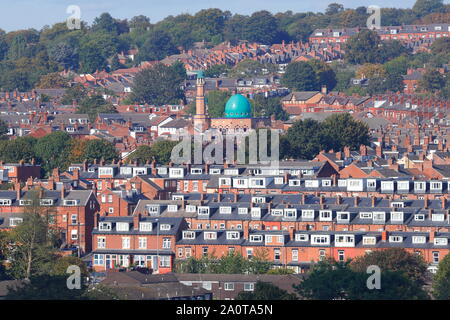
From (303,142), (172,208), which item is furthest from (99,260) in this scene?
(303,142)

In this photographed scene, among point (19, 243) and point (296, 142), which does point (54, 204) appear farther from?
point (296, 142)

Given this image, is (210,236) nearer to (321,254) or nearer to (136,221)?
(136,221)

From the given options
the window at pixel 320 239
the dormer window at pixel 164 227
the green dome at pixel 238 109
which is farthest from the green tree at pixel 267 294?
the green dome at pixel 238 109

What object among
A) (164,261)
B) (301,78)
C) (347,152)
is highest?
(347,152)

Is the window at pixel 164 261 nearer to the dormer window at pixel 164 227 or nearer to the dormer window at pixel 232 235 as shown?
the dormer window at pixel 164 227

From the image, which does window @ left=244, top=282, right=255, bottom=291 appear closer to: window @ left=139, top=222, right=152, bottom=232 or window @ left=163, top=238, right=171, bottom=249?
window @ left=163, top=238, right=171, bottom=249
